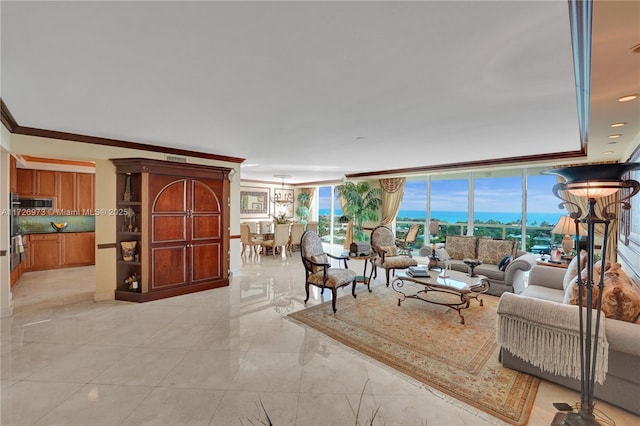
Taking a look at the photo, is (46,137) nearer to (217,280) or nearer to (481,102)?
(217,280)

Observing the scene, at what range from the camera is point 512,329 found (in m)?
2.44

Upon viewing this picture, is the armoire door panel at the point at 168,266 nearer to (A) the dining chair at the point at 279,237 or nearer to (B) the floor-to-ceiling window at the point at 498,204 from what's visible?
(A) the dining chair at the point at 279,237

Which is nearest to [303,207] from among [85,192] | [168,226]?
[85,192]

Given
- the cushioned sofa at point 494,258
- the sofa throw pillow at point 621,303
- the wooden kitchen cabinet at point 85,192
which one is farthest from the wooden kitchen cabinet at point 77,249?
the sofa throw pillow at point 621,303

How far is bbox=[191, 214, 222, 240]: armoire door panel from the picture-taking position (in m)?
4.78

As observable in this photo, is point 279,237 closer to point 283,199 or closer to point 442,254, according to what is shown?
point 283,199

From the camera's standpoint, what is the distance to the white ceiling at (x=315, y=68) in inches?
56.1

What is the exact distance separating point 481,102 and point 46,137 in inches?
204

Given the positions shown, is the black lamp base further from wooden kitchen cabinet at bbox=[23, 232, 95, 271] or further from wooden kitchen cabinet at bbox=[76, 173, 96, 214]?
wooden kitchen cabinet at bbox=[23, 232, 95, 271]

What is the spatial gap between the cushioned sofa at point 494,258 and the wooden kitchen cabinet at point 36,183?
26.6ft

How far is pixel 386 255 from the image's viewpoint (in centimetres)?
555

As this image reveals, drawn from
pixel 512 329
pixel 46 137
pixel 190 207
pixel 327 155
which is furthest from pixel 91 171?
pixel 512 329

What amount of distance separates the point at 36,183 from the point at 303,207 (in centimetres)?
722

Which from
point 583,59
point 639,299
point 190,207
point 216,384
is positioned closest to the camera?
point 583,59
